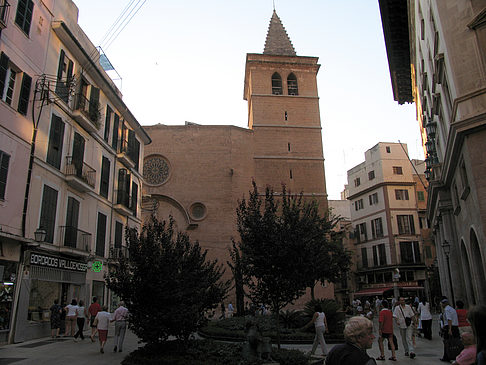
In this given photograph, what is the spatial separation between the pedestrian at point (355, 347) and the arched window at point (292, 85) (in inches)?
1418

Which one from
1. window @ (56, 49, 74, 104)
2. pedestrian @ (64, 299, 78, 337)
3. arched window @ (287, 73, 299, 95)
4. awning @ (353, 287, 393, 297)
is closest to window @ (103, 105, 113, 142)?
window @ (56, 49, 74, 104)

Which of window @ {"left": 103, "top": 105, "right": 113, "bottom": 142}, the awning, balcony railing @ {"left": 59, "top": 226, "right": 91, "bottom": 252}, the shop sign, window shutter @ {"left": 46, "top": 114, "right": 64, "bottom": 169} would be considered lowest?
the awning

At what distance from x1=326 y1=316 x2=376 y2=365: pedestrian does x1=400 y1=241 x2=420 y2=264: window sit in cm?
3677

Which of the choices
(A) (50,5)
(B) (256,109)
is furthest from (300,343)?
(B) (256,109)

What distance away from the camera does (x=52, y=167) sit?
14117 mm

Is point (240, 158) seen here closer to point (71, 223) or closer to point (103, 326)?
point (71, 223)

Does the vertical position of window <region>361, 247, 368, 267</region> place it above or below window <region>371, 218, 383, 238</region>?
below

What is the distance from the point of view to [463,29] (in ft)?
38.7

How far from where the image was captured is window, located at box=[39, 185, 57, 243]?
1350 cm

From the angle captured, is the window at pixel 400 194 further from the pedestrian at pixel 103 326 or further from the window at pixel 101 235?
the pedestrian at pixel 103 326

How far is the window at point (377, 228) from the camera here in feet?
128

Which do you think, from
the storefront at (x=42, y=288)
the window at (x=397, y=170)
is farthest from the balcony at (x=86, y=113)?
the window at (x=397, y=170)

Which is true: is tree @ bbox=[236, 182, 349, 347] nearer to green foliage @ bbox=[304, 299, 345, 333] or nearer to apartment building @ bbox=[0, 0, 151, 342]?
green foliage @ bbox=[304, 299, 345, 333]

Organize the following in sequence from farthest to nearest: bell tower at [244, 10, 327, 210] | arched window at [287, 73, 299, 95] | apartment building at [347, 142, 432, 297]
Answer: arched window at [287, 73, 299, 95], apartment building at [347, 142, 432, 297], bell tower at [244, 10, 327, 210]
